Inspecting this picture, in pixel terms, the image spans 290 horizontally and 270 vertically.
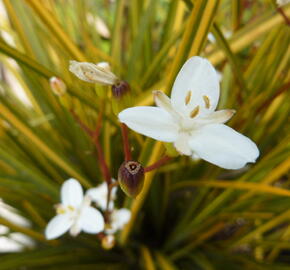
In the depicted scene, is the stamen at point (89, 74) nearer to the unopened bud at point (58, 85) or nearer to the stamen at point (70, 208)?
the unopened bud at point (58, 85)

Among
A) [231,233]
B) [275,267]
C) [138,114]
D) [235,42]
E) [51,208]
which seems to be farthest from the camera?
[231,233]

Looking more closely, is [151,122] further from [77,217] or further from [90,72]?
[77,217]


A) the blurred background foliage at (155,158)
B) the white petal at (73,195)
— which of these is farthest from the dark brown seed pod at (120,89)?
the white petal at (73,195)

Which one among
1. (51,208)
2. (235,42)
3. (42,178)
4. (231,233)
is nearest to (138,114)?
(235,42)

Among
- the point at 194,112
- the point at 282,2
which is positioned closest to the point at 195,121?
the point at 194,112

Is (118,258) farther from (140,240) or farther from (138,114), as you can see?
(138,114)
